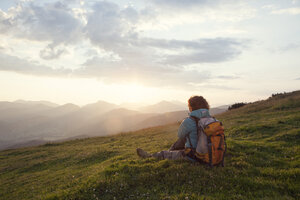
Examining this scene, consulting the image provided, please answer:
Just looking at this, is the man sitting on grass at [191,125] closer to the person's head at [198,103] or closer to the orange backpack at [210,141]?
the person's head at [198,103]

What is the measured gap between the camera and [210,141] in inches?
313

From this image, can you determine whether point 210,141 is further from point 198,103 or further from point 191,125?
point 198,103

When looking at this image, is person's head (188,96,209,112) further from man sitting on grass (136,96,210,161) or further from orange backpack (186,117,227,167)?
orange backpack (186,117,227,167)

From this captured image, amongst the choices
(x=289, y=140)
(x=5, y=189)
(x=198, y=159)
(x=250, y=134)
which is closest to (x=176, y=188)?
(x=198, y=159)

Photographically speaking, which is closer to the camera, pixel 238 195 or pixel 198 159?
pixel 238 195

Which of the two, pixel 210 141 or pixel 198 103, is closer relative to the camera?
pixel 210 141

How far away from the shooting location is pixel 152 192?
6.93 m

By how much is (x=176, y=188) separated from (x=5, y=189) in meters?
15.0

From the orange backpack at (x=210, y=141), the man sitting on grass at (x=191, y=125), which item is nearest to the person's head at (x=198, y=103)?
the man sitting on grass at (x=191, y=125)

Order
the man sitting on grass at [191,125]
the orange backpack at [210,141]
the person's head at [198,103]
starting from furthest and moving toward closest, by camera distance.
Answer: the person's head at [198,103] < the man sitting on grass at [191,125] < the orange backpack at [210,141]

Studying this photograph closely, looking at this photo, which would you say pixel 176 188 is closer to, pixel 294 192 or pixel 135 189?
pixel 135 189

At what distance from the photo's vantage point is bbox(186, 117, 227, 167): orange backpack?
26.0 ft

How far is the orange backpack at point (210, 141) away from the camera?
7.93 m

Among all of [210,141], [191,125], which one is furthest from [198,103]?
[210,141]
